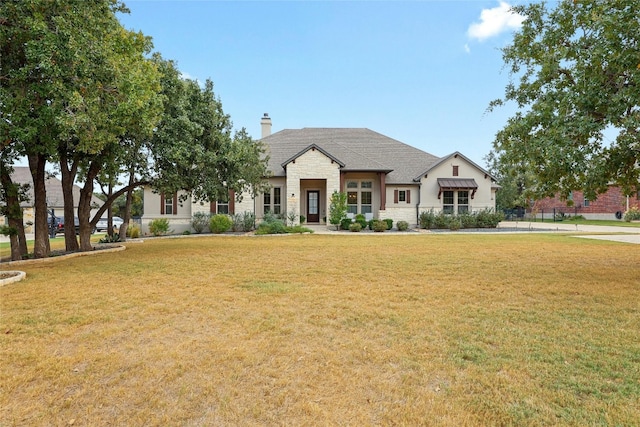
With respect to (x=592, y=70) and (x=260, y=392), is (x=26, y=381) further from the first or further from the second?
(x=592, y=70)

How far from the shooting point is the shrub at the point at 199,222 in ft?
74.9

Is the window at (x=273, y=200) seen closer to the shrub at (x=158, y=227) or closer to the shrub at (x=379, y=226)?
the shrub at (x=158, y=227)

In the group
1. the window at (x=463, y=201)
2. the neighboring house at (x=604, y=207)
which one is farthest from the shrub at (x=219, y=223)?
the neighboring house at (x=604, y=207)

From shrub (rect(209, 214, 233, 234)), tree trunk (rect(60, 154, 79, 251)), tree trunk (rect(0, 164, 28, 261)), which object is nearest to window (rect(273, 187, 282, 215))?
shrub (rect(209, 214, 233, 234))

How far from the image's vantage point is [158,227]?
70.6 ft

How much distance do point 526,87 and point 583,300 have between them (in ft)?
17.5

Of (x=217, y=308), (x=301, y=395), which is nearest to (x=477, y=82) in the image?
(x=217, y=308)

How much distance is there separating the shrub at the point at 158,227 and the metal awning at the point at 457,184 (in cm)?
1890

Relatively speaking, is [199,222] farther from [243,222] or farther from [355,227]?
[355,227]

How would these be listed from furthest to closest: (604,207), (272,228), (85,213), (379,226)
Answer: (604,207), (379,226), (272,228), (85,213)

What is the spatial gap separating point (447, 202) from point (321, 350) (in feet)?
79.7


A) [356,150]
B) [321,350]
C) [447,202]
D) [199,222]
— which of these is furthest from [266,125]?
[321,350]

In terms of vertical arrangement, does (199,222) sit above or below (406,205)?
below

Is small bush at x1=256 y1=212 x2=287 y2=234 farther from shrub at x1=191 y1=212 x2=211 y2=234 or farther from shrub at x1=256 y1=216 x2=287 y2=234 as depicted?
shrub at x1=191 y1=212 x2=211 y2=234
